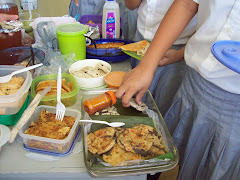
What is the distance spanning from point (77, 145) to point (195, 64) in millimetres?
552

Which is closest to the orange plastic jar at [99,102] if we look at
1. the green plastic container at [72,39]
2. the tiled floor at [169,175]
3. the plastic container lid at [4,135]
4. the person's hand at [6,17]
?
the plastic container lid at [4,135]

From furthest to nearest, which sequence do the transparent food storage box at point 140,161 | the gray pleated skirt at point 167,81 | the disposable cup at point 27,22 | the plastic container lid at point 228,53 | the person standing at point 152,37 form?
the disposable cup at point 27,22, the gray pleated skirt at point 167,81, the person standing at point 152,37, the transparent food storage box at point 140,161, the plastic container lid at point 228,53

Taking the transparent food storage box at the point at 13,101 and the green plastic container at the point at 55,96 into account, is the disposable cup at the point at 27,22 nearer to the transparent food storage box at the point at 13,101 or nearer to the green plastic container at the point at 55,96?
the green plastic container at the point at 55,96

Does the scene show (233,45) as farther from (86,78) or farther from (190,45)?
(86,78)

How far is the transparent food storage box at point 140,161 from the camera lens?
25.0 inches

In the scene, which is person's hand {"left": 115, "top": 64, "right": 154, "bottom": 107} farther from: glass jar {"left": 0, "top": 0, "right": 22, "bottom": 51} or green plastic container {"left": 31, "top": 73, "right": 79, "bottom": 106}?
glass jar {"left": 0, "top": 0, "right": 22, "bottom": 51}

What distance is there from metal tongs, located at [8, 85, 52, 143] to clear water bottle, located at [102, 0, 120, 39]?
71 centimetres

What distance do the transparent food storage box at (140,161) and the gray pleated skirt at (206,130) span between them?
0.19 m

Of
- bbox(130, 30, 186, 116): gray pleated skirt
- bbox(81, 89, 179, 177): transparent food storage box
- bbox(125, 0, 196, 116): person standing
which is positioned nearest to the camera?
bbox(81, 89, 179, 177): transparent food storage box

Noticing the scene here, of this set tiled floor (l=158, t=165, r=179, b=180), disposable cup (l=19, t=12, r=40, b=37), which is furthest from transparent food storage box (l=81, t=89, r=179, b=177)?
disposable cup (l=19, t=12, r=40, b=37)

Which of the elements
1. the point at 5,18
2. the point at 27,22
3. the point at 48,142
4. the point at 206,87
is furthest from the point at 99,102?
the point at 27,22

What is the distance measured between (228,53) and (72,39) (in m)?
0.83

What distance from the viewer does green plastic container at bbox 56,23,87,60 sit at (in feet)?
3.77

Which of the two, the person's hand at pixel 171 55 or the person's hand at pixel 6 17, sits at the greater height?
the person's hand at pixel 6 17
